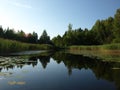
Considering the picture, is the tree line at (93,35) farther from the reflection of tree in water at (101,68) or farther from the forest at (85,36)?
the reflection of tree in water at (101,68)

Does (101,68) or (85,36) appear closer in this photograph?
(101,68)

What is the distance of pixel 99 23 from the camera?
71750mm

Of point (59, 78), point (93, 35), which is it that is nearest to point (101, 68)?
point (59, 78)

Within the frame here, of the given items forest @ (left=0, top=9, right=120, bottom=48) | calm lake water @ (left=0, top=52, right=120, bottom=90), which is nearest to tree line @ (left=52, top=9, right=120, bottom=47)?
forest @ (left=0, top=9, right=120, bottom=48)

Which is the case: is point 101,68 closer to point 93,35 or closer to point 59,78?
point 59,78

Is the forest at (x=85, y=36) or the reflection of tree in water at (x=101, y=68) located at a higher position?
the forest at (x=85, y=36)

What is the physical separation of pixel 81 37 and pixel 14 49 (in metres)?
51.1

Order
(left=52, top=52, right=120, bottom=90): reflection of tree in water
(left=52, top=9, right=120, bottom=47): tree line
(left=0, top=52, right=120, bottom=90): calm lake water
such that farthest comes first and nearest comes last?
(left=52, top=9, right=120, bottom=47): tree line → (left=52, top=52, right=120, bottom=90): reflection of tree in water → (left=0, top=52, right=120, bottom=90): calm lake water

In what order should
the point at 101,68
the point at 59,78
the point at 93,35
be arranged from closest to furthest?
the point at 59,78
the point at 101,68
the point at 93,35

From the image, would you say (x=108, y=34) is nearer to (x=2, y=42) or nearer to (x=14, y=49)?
(x=14, y=49)

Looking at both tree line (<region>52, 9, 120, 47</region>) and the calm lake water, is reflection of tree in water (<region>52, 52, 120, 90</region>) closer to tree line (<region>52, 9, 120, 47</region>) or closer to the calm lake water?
the calm lake water

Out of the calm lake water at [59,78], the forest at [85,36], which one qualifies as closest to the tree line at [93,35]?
the forest at [85,36]

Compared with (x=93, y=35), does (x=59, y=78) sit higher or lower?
lower

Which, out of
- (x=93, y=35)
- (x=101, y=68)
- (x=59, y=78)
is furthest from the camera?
(x=93, y=35)
